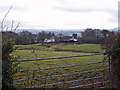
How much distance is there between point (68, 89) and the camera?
396 centimetres

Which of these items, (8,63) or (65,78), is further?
(65,78)

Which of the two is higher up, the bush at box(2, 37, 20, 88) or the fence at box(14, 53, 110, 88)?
the bush at box(2, 37, 20, 88)

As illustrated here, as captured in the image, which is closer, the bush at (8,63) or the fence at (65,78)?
the bush at (8,63)

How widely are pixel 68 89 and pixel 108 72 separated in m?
1.45

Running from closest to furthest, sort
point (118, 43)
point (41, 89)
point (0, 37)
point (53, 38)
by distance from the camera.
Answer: point (0, 37)
point (41, 89)
point (118, 43)
point (53, 38)

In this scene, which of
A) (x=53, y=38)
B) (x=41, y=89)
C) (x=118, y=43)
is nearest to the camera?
(x=41, y=89)

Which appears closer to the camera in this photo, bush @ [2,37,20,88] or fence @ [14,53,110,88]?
bush @ [2,37,20,88]

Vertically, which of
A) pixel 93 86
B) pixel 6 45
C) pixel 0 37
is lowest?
pixel 93 86

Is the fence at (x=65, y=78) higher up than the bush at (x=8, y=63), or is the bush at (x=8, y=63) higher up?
the bush at (x=8, y=63)

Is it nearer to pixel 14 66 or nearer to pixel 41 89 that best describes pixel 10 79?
pixel 14 66

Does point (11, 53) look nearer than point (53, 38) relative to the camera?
Yes

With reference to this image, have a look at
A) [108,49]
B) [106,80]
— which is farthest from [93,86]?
[108,49]

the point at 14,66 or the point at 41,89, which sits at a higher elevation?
the point at 14,66

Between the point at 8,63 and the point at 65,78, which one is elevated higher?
the point at 8,63
